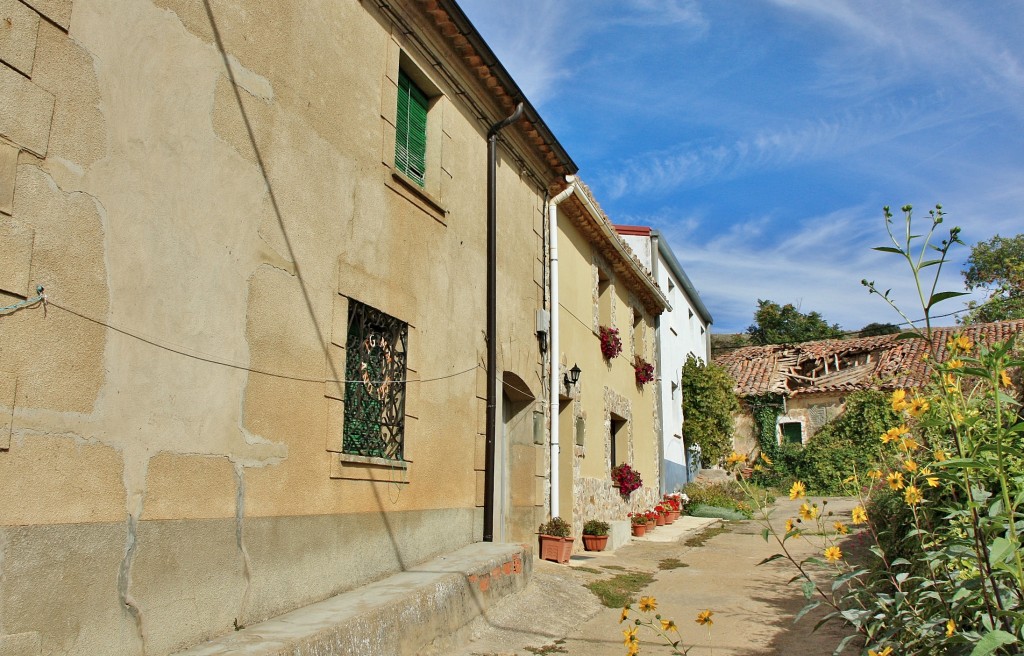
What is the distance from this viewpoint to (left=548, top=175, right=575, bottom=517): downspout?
10055 millimetres

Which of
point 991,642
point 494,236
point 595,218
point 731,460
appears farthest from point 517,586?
point 595,218

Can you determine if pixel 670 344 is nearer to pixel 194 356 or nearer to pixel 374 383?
pixel 374 383

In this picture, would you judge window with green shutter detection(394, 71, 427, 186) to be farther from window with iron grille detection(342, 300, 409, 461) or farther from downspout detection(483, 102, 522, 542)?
window with iron grille detection(342, 300, 409, 461)

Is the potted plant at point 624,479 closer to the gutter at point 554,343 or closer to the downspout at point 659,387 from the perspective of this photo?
the gutter at point 554,343

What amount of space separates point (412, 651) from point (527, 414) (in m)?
4.76

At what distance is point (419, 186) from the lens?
284 inches

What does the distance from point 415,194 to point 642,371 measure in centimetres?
921

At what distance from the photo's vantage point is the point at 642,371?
50.1ft

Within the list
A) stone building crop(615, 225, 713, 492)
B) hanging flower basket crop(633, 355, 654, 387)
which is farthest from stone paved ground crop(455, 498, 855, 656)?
stone building crop(615, 225, 713, 492)

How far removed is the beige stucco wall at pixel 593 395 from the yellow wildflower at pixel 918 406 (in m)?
7.69

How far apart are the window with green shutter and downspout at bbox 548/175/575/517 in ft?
11.0

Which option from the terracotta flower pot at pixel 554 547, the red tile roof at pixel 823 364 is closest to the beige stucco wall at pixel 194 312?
the terracotta flower pot at pixel 554 547

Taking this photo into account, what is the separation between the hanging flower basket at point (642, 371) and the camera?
1521cm

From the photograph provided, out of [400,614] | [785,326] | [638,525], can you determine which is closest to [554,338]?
[638,525]
